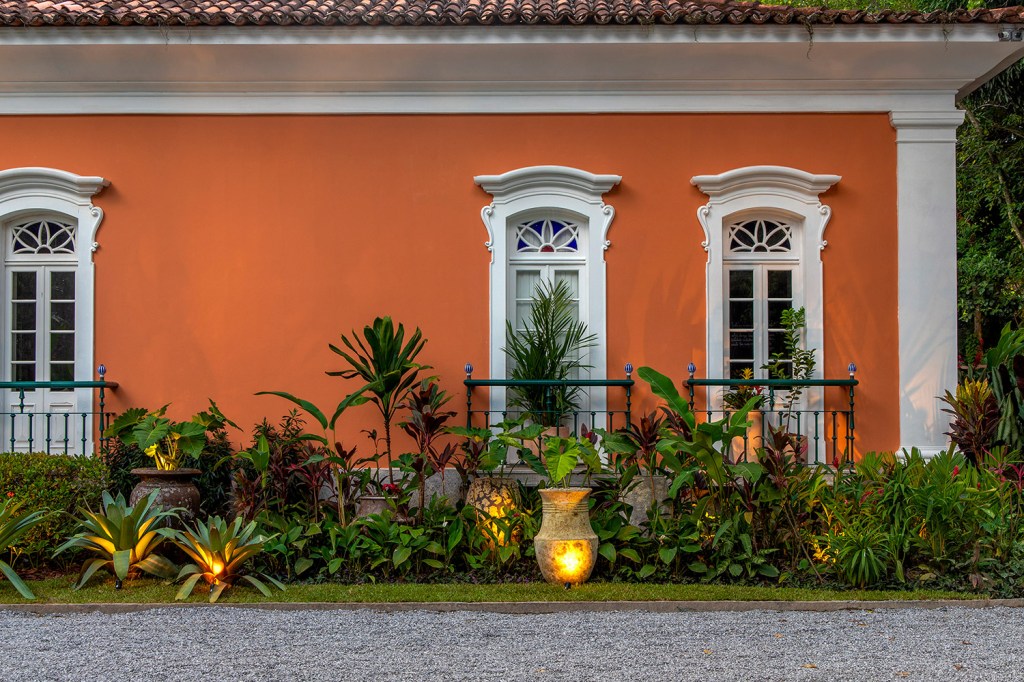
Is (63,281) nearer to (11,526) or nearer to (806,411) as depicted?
(11,526)

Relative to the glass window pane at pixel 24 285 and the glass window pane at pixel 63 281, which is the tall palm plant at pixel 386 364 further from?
the glass window pane at pixel 24 285

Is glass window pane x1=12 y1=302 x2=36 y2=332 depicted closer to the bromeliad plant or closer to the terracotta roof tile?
the terracotta roof tile

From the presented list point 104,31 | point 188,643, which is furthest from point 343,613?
point 104,31

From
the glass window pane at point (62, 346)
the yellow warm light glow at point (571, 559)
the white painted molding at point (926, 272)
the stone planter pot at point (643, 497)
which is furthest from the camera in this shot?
the glass window pane at point (62, 346)

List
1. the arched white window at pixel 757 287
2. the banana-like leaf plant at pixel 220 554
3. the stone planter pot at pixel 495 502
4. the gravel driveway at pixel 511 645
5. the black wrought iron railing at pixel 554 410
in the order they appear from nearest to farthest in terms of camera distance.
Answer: the gravel driveway at pixel 511 645 < the banana-like leaf plant at pixel 220 554 < the stone planter pot at pixel 495 502 < the black wrought iron railing at pixel 554 410 < the arched white window at pixel 757 287

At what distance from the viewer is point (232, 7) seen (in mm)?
9180

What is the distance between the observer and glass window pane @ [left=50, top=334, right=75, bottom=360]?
30.8 feet

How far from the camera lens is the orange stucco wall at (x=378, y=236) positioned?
916 centimetres

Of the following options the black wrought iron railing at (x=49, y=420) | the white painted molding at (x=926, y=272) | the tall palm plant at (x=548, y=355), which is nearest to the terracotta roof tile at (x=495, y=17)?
the white painted molding at (x=926, y=272)

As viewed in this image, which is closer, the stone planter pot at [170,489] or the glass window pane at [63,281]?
the stone planter pot at [170,489]

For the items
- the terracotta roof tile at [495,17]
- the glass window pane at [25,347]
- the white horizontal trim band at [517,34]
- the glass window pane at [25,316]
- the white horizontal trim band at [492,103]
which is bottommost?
the glass window pane at [25,347]

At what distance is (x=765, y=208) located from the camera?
920 cm

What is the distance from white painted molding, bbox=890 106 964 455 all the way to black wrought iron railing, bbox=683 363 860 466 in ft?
1.71

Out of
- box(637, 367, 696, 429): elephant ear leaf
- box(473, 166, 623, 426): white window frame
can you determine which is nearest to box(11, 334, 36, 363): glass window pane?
box(473, 166, 623, 426): white window frame
